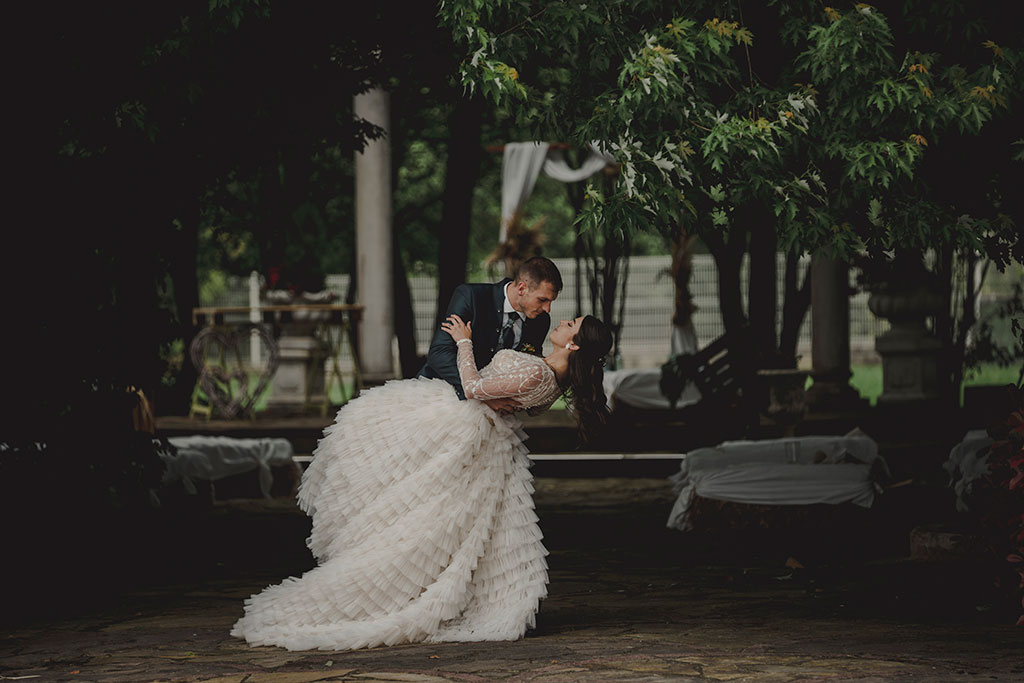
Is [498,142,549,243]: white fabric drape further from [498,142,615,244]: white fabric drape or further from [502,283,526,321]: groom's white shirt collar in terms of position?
[502,283,526,321]: groom's white shirt collar

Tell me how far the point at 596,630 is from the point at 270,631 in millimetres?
1534

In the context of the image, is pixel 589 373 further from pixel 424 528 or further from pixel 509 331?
pixel 424 528

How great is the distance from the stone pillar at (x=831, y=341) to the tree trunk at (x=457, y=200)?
4184 mm

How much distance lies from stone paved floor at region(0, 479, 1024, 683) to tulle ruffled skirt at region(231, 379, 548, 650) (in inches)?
5.1

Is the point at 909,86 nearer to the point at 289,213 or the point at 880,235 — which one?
the point at 880,235

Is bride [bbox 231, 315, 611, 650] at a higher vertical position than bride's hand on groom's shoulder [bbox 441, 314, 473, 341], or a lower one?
lower

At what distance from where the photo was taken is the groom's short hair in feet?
21.7

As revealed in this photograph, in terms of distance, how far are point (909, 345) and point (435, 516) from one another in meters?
8.76

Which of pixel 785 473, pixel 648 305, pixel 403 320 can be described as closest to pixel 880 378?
pixel 648 305

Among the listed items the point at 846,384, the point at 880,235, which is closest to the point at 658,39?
the point at 880,235

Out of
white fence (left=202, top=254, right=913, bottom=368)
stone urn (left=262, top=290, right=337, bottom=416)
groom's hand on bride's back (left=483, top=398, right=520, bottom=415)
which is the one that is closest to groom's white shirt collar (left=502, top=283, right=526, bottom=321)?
groom's hand on bride's back (left=483, top=398, right=520, bottom=415)

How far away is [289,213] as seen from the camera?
66.6ft

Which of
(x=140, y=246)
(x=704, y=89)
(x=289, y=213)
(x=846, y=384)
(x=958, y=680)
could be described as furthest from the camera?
(x=289, y=213)

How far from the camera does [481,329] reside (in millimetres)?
6844
